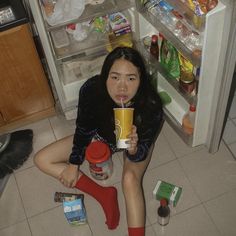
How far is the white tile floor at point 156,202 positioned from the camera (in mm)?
1824

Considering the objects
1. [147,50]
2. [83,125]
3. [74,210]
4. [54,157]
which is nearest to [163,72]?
[147,50]

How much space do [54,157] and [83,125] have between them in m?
0.26

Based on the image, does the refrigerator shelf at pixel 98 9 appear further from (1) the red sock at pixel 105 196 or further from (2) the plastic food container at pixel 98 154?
(1) the red sock at pixel 105 196

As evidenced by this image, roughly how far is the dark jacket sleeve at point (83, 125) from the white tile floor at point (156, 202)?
192mm

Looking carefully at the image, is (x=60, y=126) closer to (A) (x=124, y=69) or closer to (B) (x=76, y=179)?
(B) (x=76, y=179)

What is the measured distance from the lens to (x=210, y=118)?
1.86m

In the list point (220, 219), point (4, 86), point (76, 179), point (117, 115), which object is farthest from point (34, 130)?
point (220, 219)

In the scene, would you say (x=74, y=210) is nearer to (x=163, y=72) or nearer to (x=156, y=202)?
(x=156, y=202)

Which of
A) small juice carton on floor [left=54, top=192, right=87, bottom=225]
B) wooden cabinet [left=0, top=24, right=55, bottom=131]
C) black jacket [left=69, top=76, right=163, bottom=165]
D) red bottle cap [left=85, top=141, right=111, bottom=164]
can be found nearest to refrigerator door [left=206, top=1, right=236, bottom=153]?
black jacket [left=69, top=76, right=163, bottom=165]

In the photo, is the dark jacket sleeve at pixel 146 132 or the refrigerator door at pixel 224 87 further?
the dark jacket sleeve at pixel 146 132

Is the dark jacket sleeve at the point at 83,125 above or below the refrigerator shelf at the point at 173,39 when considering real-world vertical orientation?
below

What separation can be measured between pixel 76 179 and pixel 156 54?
2.59ft

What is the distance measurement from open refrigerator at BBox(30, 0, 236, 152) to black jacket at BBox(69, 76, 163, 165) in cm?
21

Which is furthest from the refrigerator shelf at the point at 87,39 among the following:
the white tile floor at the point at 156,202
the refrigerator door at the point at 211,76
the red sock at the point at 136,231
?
the red sock at the point at 136,231
